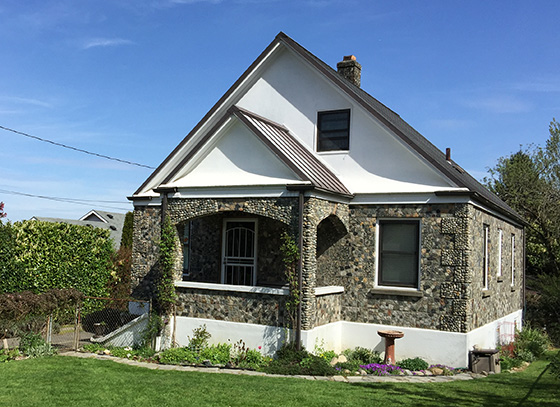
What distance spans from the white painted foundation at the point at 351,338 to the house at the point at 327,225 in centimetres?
3

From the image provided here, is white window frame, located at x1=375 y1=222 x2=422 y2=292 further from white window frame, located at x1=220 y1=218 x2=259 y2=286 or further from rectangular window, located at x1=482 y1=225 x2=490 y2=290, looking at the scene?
white window frame, located at x1=220 y1=218 x2=259 y2=286

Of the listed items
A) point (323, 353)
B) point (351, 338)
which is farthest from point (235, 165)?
point (351, 338)

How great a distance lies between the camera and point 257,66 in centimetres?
1599

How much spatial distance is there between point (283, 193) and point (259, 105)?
430cm

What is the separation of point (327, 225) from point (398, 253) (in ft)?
6.31

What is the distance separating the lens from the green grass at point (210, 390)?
916 centimetres

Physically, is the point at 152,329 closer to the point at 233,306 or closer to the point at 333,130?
the point at 233,306

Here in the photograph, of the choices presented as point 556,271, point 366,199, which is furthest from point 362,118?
point 556,271

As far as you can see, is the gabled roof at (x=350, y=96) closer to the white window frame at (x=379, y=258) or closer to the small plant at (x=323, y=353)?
the white window frame at (x=379, y=258)

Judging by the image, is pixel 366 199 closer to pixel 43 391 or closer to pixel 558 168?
pixel 43 391

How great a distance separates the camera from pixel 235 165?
13.9 meters

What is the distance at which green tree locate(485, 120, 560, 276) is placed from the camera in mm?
26141

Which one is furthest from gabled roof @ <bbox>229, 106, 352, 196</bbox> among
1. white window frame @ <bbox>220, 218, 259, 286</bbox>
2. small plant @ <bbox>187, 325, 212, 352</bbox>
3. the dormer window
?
small plant @ <bbox>187, 325, 212, 352</bbox>

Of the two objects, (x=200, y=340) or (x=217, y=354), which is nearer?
(x=217, y=354)
